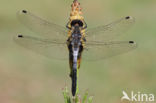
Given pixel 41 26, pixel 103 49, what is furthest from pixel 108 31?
pixel 41 26

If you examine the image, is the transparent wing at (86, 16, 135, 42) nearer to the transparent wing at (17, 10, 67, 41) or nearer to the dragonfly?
the dragonfly

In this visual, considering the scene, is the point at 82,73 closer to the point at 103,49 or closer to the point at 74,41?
the point at 103,49

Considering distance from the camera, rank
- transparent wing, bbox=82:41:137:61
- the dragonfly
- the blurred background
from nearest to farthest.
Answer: the dragonfly → transparent wing, bbox=82:41:137:61 → the blurred background

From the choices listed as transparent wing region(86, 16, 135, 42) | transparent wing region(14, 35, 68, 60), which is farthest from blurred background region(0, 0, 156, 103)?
transparent wing region(14, 35, 68, 60)

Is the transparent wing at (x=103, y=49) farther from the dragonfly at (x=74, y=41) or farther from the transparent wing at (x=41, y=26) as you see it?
the transparent wing at (x=41, y=26)

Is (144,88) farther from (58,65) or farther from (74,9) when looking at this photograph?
(74,9)

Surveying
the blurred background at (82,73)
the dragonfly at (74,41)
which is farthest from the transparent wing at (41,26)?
the blurred background at (82,73)
